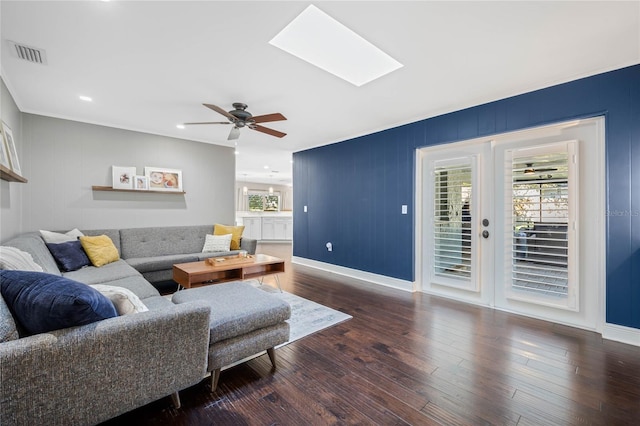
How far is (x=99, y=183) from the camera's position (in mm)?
4273

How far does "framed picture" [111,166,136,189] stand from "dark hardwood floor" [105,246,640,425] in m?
3.74

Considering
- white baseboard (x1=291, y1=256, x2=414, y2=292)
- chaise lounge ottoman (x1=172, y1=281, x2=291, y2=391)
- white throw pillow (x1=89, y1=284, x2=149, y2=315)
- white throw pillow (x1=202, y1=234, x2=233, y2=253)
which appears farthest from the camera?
white throw pillow (x1=202, y1=234, x2=233, y2=253)

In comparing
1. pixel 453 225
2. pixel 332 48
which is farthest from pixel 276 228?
pixel 332 48

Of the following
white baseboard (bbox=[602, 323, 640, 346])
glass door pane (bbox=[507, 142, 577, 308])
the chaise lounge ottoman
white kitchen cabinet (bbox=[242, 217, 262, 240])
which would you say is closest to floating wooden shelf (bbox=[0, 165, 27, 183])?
the chaise lounge ottoman

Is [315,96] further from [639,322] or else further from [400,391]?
[639,322]

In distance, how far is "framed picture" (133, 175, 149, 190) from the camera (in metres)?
4.52

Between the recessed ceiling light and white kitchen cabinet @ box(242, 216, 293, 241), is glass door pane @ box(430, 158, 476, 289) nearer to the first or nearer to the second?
the recessed ceiling light

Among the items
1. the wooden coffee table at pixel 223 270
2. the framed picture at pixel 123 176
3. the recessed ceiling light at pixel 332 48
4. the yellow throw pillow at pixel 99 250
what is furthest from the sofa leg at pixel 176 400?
the framed picture at pixel 123 176

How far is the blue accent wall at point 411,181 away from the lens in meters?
2.46

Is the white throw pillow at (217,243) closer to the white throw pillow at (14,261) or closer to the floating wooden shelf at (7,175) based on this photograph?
the floating wooden shelf at (7,175)

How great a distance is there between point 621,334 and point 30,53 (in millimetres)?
5616

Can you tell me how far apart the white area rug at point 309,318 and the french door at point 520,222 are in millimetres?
1663

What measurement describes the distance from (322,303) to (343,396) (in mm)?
1684

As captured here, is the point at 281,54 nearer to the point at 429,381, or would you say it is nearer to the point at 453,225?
the point at 429,381
